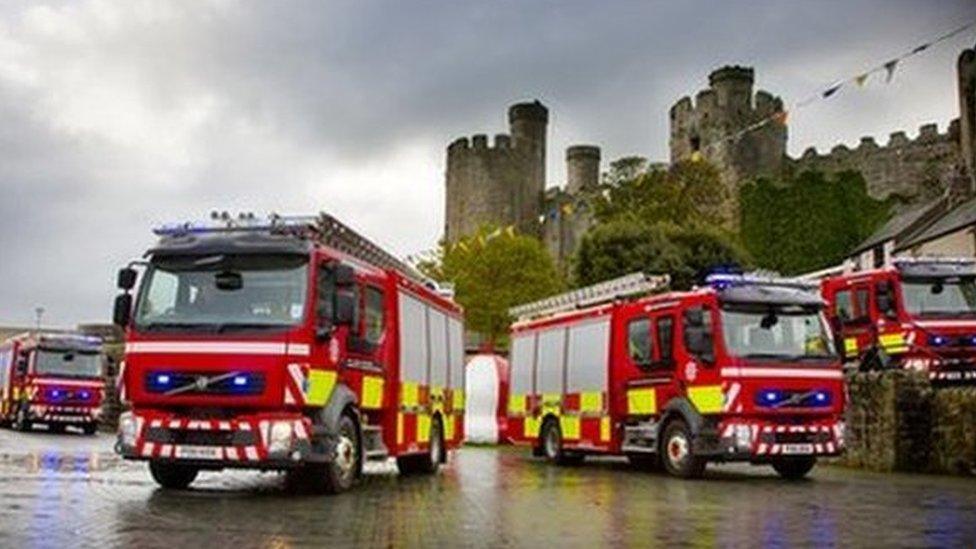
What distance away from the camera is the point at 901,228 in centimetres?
5028

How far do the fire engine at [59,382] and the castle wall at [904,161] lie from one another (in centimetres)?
4252

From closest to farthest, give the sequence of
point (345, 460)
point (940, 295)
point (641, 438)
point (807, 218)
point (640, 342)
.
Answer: point (345, 460) → point (641, 438) → point (640, 342) → point (940, 295) → point (807, 218)

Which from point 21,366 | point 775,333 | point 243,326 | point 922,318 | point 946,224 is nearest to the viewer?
point 243,326

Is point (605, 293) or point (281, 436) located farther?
point (605, 293)

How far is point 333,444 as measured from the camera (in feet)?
46.5

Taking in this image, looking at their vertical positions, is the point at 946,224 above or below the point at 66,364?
above

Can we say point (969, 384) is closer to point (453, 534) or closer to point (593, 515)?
point (593, 515)

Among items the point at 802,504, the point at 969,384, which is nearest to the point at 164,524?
the point at 802,504

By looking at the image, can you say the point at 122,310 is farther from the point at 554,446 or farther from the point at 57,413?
the point at 57,413

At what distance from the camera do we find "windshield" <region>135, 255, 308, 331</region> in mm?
13758

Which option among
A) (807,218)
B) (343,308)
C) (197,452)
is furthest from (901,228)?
(197,452)

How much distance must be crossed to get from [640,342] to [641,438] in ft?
4.66

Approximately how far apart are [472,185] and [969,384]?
240 feet

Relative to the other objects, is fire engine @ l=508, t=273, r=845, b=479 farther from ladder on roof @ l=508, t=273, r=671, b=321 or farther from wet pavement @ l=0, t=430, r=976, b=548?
wet pavement @ l=0, t=430, r=976, b=548
